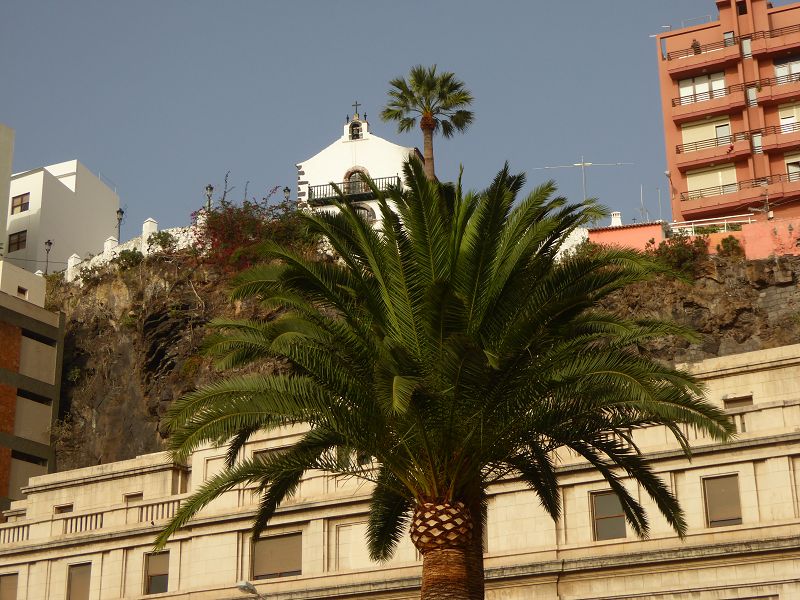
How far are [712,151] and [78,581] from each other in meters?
43.7

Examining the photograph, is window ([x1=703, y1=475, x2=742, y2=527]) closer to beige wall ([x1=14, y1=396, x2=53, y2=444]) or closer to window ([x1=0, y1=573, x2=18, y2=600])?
window ([x1=0, y1=573, x2=18, y2=600])

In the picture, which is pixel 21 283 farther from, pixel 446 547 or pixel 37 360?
pixel 446 547

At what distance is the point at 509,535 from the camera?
1662 inches

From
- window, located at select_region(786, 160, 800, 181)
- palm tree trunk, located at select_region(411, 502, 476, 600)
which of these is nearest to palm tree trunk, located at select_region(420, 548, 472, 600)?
palm tree trunk, located at select_region(411, 502, 476, 600)

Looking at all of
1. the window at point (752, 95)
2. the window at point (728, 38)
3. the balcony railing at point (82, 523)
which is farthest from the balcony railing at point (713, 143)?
the balcony railing at point (82, 523)

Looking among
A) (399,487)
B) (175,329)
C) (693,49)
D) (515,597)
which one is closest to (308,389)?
(399,487)

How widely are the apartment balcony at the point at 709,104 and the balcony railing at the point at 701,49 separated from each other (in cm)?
242

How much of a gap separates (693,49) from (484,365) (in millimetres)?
56993

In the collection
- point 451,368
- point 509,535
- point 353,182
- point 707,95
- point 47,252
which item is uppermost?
point 707,95

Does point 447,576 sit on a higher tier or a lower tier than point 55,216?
lower

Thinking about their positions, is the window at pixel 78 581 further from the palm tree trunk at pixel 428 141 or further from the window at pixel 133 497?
the palm tree trunk at pixel 428 141

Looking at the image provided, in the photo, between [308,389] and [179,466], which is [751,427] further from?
[179,466]

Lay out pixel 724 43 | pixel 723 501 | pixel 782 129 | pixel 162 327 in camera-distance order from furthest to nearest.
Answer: pixel 724 43 < pixel 782 129 < pixel 162 327 < pixel 723 501

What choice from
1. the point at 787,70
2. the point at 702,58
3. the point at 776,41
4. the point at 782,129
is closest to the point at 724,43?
the point at 702,58
